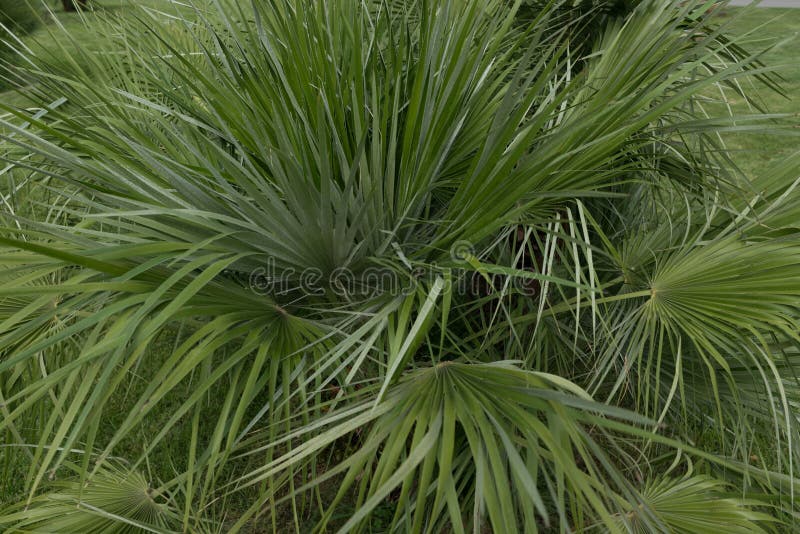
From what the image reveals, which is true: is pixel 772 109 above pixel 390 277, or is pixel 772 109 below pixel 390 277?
below

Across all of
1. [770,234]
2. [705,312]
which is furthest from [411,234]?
[770,234]

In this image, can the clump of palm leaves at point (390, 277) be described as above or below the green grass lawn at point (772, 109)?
above

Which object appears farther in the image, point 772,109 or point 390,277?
point 772,109

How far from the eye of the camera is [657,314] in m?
1.53

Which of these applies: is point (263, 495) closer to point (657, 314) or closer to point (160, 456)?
point (657, 314)

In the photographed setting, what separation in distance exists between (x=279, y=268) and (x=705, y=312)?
94 centimetres

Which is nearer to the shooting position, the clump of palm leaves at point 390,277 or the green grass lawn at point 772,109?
the clump of palm leaves at point 390,277

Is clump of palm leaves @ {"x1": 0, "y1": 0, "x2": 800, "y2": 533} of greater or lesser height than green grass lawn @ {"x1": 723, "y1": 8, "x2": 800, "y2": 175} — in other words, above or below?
above

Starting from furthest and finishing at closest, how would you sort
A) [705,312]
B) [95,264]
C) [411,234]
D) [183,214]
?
[411,234] → [705,312] → [183,214] → [95,264]

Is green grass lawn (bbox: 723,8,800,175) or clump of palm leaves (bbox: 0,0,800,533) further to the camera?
green grass lawn (bbox: 723,8,800,175)

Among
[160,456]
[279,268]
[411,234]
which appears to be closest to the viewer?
[279,268]

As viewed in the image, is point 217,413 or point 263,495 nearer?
point 263,495

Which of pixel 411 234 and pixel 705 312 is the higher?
pixel 411 234

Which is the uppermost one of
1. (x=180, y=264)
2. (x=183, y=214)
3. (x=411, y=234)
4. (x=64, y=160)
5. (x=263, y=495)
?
(x=64, y=160)
